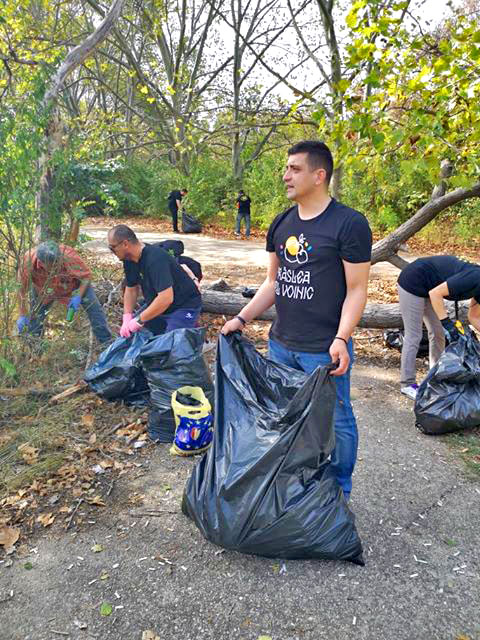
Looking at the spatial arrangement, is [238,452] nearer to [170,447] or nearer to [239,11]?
[170,447]

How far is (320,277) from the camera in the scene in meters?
2.32

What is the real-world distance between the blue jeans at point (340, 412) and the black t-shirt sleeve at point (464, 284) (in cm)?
148

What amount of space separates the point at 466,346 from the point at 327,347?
1.68 metres

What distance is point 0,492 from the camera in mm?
2861

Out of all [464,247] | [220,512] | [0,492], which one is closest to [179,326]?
[0,492]

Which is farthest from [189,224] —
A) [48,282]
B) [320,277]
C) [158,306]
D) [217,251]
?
[320,277]

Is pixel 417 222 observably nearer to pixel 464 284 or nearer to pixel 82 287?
pixel 464 284

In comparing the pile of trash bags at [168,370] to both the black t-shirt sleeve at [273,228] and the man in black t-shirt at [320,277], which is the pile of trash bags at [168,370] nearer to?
the man in black t-shirt at [320,277]

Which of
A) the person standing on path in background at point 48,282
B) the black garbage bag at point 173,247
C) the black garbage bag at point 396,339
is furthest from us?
the black garbage bag at point 396,339

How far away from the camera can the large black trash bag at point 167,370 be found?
346 cm

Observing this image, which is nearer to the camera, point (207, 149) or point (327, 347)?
point (327, 347)

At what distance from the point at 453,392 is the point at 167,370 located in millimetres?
2029

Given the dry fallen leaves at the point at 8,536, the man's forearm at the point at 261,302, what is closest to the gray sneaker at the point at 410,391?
the man's forearm at the point at 261,302

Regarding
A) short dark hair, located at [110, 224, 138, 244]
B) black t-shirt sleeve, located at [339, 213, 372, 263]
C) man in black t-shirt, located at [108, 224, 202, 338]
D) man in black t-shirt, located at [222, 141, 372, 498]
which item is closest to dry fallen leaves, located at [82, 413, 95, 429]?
man in black t-shirt, located at [108, 224, 202, 338]
